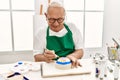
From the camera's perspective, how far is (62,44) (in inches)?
69.2

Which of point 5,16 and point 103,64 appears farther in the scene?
point 5,16

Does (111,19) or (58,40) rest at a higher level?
(111,19)

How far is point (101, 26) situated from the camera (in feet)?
9.85

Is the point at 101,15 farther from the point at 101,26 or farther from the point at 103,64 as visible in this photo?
the point at 103,64

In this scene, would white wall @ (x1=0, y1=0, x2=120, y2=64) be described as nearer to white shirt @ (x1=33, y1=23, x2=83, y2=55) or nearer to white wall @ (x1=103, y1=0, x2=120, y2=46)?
white wall @ (x1=103, y1=0, x2=120, y2=46)

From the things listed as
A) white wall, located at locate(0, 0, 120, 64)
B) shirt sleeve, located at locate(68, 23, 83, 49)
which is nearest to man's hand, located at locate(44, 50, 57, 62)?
shirt sleeve, located at locate(68, 23, 83, 49)

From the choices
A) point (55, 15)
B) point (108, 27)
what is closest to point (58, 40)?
point (55, 15)

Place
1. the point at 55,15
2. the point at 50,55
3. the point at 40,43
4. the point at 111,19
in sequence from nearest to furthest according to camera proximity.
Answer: the point at 50,55 < the point at 55,15 < the point at 40,43 < the point at 111,19

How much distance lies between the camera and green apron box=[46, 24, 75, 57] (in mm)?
Answer: 1739

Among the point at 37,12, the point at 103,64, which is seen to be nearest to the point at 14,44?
the point at 37,12

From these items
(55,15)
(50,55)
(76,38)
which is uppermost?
(55,15)

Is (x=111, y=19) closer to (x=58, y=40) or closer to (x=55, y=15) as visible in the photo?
(x=58, y=40)

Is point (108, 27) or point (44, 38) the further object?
point (108, 27)

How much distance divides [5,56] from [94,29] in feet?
5.11
